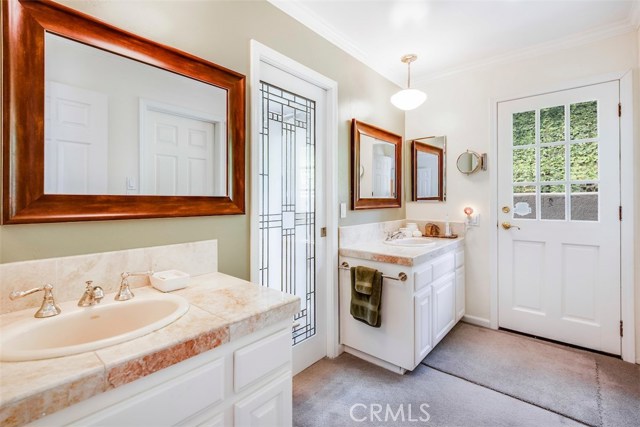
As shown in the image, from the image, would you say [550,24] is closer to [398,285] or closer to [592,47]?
[592,47]

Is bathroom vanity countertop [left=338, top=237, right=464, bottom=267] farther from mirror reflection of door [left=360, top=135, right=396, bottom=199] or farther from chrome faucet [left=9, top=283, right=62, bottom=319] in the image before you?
chrome faucet [left=9, top=283, right=62, bottom=319]

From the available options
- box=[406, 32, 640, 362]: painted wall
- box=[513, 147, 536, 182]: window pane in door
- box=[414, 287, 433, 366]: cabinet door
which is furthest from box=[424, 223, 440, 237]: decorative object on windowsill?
box=[414, 287, 433, 366]: cabinet door

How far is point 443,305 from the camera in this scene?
2.51 meters

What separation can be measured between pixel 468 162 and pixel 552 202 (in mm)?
A: 761

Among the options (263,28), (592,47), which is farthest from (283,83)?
(592,47)

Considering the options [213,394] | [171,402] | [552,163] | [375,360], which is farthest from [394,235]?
[171,402]

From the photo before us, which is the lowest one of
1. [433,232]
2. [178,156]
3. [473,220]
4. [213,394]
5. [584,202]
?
[213,394]

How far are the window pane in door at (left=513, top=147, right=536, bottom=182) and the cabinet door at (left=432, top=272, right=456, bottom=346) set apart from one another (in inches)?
41.6

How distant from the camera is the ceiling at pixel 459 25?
205 centimetres

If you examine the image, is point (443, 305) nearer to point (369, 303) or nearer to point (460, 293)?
point (460, 293)

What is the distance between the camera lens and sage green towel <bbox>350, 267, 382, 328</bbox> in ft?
7.08

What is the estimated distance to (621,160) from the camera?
2303mm

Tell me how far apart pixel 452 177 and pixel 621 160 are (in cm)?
122

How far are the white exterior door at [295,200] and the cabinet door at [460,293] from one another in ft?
4.27
